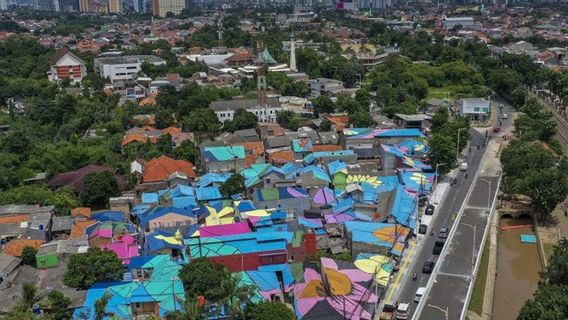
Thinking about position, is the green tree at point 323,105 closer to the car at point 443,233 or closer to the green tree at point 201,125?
the green tree at point 201,125

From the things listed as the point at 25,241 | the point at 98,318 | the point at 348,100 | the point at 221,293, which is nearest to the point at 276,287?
the point at 221,293

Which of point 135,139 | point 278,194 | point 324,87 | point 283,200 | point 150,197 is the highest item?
point 324,87

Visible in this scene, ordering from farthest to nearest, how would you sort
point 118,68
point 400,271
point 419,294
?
point 118,68 < point 400,271 < point 419,294

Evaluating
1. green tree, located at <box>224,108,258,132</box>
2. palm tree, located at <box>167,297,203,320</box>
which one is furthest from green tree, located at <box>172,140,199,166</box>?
palm tree, located at <box>167,297,203,320</box>

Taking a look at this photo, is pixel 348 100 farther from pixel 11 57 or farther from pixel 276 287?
pixel 11 57

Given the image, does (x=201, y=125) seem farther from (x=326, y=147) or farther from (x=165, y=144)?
(x=326, y=147)

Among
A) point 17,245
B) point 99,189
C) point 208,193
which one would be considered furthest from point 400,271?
point 99,189

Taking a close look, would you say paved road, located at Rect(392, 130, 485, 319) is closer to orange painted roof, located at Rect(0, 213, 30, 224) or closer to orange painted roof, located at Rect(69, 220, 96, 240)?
orange painted roof, located at Rect(69, 220, 96, 240)
